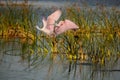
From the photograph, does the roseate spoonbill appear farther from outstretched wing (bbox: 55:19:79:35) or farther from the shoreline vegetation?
the shoreline vegetation

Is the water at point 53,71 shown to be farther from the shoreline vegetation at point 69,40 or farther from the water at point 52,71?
the shoreline vegetation at point 69,40

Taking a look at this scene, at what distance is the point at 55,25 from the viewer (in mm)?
3572

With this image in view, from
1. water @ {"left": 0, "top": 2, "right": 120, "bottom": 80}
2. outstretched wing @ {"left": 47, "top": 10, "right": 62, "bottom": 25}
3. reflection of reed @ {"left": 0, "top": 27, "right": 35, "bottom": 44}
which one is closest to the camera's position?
outstretched wing @ {"left": 47, "top": 10, "right": 62, "bottom": 25}

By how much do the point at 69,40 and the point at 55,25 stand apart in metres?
2.01

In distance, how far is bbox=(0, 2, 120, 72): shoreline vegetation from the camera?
5.26 metres

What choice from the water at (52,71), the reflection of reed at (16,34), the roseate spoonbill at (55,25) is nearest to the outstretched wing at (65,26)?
the roseate spoonbill at (55,25)

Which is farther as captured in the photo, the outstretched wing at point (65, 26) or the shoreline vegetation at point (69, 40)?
the shoreline vegetation at point (69, 40)

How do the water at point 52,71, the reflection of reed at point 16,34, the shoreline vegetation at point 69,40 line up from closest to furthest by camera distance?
the water at point 52,71
the shoreline vegetation at point 69,40
the reflection of reed at point 16,34

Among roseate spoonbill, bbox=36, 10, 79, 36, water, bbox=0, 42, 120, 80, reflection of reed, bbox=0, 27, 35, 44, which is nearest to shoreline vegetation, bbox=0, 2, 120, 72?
reflection of reed, bbox=0, 27, 35, 44

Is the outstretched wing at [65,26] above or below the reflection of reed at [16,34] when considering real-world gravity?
below

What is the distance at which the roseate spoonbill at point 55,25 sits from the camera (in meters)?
3.49

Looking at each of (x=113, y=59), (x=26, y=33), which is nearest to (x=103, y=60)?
(x=113, y=59)

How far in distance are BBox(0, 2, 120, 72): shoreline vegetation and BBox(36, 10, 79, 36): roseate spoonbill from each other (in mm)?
774

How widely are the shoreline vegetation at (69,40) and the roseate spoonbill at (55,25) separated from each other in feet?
2.54
